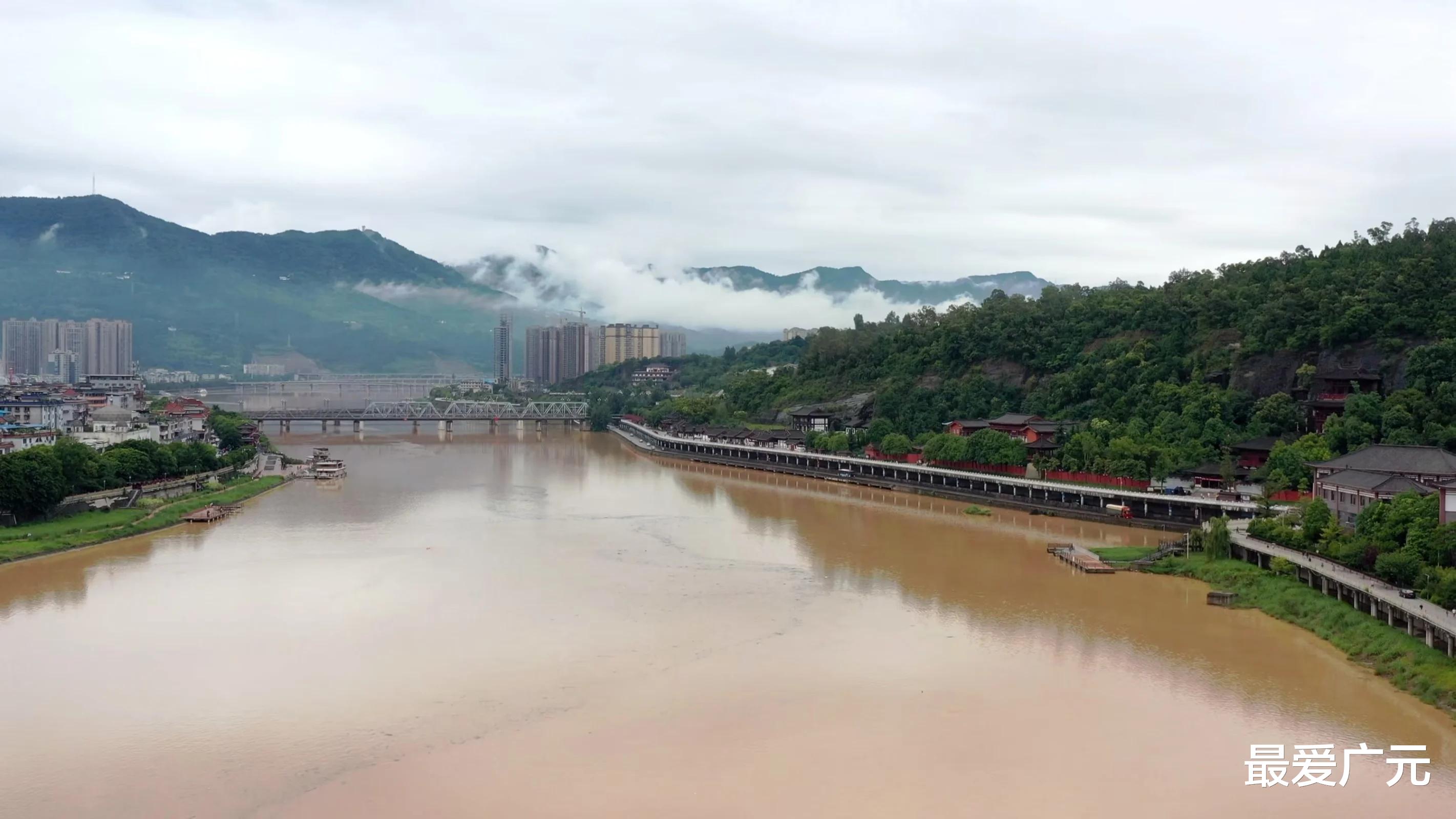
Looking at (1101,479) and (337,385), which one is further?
(337,385)

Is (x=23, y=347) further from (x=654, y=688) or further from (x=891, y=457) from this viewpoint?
(x=654, y=688)

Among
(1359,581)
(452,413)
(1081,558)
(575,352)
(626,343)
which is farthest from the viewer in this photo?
(626,343)

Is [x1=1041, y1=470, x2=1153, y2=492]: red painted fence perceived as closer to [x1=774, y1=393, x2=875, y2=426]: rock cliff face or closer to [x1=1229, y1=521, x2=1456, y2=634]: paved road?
[x1=1229, y1=521, x2=1456, y2=634]: paved road

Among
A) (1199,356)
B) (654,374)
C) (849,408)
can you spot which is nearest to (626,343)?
(654,374)

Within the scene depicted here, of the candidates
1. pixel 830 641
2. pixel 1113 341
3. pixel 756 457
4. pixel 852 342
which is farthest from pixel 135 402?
pixel 830 641

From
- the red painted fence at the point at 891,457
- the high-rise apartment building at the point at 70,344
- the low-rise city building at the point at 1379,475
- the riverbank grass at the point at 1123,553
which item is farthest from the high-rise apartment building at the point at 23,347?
the low-rise city building at the point at 1379,475

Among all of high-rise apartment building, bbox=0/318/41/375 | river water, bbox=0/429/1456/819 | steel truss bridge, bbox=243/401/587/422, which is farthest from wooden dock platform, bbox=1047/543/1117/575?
high-rise apartment building, bbox=0/318/41/375
